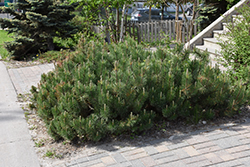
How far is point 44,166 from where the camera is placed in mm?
3281

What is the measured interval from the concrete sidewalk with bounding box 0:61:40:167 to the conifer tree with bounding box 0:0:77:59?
11.9 ft

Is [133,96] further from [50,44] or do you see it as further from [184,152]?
[50,44]

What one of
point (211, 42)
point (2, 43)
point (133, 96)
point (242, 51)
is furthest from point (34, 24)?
point (242, 51)

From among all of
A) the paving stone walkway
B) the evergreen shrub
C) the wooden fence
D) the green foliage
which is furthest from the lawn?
the green foliage

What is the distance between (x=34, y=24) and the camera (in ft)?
29.7

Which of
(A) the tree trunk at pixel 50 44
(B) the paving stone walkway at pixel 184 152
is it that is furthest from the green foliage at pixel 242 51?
(A) the tree trunk at pixel 50 44

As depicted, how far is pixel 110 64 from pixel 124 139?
1360 mm

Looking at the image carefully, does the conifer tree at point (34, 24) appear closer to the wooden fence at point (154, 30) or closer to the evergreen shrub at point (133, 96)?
the wooden fence at point (154, 30)

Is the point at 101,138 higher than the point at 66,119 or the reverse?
the reverse

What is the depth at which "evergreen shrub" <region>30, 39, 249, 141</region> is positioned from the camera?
3629 mm

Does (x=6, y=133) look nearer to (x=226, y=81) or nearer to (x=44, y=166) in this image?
(x=44, y=166)

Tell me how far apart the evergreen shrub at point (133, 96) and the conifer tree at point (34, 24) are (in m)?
5.17

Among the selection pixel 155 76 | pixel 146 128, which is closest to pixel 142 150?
pixel 146 128

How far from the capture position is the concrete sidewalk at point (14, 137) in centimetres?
341
